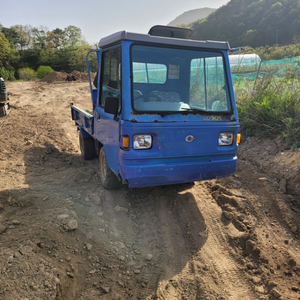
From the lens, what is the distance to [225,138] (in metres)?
3.85

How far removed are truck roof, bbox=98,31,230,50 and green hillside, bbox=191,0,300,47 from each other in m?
38.8

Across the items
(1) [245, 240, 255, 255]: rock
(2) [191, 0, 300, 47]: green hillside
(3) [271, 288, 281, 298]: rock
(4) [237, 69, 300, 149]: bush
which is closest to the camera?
(3) [271, 288, 281, 298]: rock

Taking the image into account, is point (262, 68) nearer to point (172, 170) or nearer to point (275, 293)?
point (172, 170)

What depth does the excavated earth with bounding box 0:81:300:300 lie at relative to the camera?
277 centimetres

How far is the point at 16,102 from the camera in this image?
13273 mm

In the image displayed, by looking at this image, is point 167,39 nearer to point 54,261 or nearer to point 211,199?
point 211,199

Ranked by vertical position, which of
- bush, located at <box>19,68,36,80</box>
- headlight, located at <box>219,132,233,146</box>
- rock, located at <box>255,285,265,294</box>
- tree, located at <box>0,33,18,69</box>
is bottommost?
rock, located at <box>255,285,265,294</box>

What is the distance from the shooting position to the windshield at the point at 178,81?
3670 millimetres

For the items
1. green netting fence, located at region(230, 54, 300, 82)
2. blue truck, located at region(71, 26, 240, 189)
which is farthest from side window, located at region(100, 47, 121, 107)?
green netting fence, located at region(230, 54, 300, 82)

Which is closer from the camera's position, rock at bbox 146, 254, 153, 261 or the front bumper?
rock at bbox 146, 254, 153, 261

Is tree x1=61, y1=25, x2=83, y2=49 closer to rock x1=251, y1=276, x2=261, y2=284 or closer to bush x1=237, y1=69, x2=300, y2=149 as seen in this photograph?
bush x1=237, y1=69, x2=300, y2=149

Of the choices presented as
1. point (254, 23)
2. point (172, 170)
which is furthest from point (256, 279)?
point (254, 23)

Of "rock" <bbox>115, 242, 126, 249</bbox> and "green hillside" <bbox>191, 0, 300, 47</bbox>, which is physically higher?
"green hillside" <bbox>191, 0, 300, 47</bbox>

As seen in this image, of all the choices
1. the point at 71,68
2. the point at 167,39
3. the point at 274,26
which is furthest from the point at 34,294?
the point at 274,26
